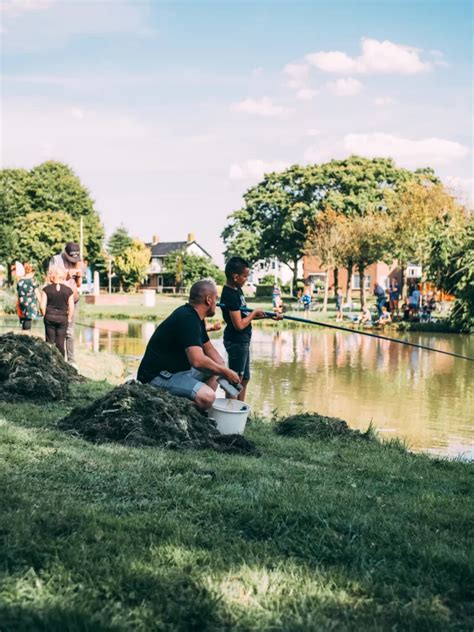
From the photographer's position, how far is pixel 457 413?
1106cm

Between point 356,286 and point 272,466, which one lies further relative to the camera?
point 356,286

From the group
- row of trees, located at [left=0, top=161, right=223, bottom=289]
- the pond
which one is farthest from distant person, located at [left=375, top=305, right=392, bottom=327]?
row of trees, located at [left=0, top=161, right=223, bottom=289]

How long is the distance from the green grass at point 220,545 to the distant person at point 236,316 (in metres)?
2.94

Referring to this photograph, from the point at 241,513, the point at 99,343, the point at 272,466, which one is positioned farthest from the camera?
the point at 99,343

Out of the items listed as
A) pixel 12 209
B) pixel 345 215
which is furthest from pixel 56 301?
pixel 12 209

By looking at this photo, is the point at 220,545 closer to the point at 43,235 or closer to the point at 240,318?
the point at 240,318

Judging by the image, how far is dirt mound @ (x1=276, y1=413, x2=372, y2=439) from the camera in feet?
25.2

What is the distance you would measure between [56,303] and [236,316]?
4.06m

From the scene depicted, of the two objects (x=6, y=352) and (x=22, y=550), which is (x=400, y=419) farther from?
(x=22, y=550)

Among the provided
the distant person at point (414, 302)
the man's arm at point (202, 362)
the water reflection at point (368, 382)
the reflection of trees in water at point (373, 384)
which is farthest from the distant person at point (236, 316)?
the distant person at point (414, 302)

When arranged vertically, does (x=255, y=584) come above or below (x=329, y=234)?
below

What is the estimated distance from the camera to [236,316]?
27.1 ft

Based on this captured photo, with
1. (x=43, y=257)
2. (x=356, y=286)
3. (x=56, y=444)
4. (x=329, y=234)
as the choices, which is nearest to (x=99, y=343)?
(x=56, y=444)

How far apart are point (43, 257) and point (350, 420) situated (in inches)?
2115
